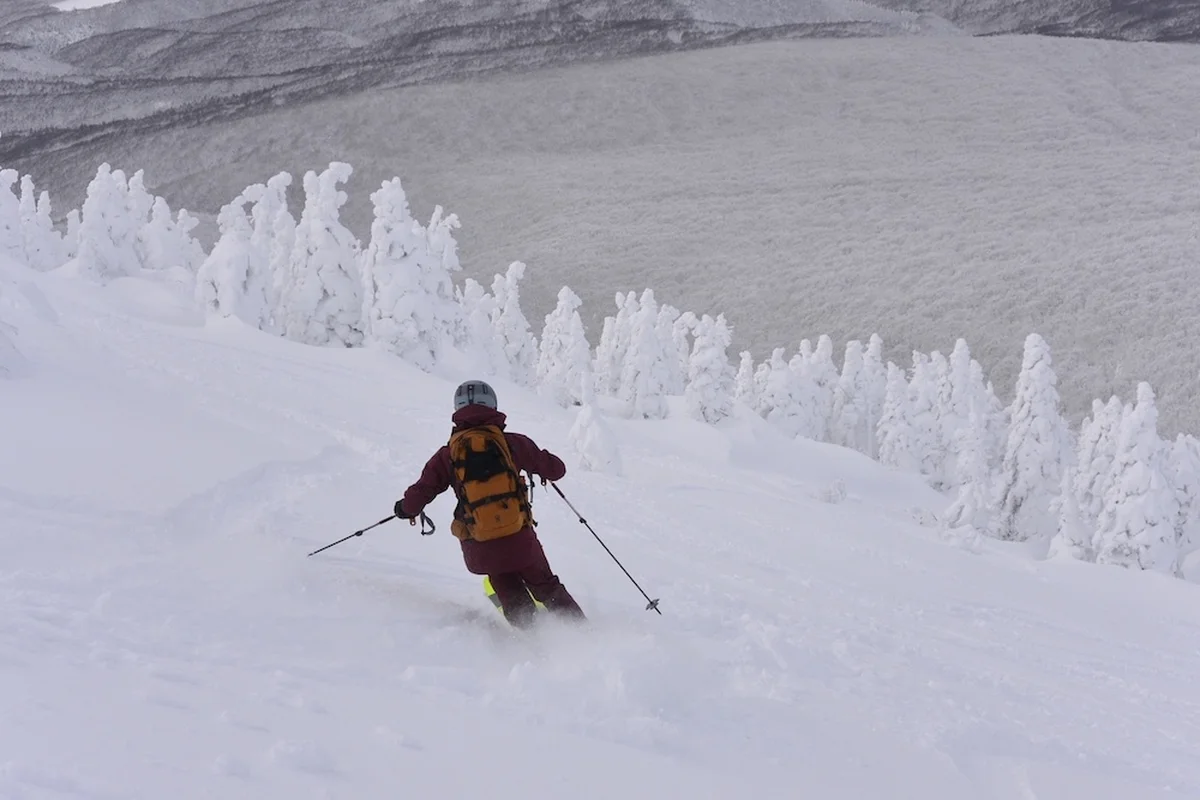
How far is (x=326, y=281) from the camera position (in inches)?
981

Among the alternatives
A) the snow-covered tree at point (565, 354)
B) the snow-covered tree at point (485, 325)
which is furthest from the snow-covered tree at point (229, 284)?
the snow-covered tree at point (565, 354)

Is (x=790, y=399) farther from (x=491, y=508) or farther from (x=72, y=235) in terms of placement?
(x=491, y=508)

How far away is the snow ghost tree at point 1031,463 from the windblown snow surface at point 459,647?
60.3ft

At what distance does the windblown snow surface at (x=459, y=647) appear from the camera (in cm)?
353

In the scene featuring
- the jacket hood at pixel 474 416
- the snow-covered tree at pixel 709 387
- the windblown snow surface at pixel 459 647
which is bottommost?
the snow-covered tree at pixel 709 387

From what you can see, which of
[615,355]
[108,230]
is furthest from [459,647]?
[615,355]

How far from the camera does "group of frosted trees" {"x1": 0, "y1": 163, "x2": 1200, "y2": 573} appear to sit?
898 inches

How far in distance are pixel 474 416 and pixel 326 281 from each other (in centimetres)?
2069

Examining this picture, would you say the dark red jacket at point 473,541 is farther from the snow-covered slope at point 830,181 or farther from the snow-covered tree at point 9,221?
the snow-covered slope at point 830,181

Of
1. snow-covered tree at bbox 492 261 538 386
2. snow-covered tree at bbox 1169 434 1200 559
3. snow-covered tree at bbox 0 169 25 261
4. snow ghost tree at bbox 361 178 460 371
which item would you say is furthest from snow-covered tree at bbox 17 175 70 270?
snow-covered tree at bbox 1169 434 1200 559

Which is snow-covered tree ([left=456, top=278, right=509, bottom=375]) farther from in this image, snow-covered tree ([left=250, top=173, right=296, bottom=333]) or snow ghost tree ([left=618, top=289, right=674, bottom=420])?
snow-covered tree ([left=250, top=173, right=296, bottom=333])

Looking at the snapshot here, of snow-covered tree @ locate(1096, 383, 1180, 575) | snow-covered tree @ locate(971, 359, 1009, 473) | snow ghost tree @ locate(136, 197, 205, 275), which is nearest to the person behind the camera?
snow-covered tree @ locate(1096, 383, 1180, 575)

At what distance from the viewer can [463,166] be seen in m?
114

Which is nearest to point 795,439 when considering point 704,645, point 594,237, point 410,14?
point 704,645
